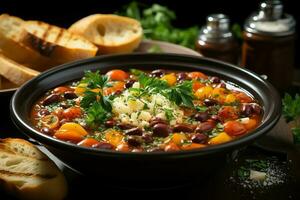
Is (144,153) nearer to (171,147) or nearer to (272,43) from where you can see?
→ (171,147)

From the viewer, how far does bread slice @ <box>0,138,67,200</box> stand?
3078 millimetres

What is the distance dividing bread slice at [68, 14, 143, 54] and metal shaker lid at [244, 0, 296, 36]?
0.98m

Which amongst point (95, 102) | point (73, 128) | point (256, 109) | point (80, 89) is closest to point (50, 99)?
point (80, 89)

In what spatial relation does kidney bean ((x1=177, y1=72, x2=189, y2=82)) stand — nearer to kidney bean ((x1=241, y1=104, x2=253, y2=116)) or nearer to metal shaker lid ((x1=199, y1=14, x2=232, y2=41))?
kidney bean ((x1=241, y1=104, x2=253, y2=116))

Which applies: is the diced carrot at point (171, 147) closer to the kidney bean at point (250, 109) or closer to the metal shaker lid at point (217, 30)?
the kidney bean at point (250, 109)

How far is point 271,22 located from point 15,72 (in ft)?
7.11

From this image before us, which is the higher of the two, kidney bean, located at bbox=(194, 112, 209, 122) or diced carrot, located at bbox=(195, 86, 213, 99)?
kidney bean, located at bbox=(194, 112, 209, 122)

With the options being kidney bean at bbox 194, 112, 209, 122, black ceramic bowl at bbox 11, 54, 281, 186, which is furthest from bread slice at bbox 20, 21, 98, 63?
kidney bean at bbox 194, 112, 209, 122

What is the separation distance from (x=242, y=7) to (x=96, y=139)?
386cm

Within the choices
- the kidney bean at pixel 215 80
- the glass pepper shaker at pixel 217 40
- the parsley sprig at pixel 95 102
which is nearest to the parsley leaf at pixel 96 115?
the parsley sprig at pixel 95 102

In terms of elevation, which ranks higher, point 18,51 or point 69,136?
point 69,136

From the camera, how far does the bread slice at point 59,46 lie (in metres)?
4.49

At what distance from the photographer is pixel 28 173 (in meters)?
3.18

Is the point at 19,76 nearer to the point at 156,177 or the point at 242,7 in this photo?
the point at 156,177
